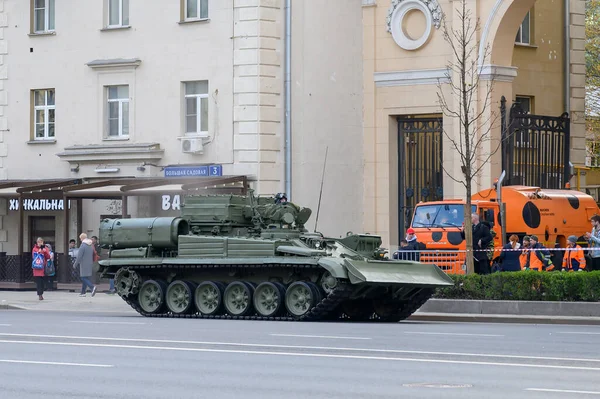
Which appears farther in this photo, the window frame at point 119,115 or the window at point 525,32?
the window at point 525,32

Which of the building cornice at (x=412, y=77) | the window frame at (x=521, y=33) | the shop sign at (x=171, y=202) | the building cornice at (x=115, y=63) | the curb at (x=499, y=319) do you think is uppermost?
the window frame at (x=521, y=33)

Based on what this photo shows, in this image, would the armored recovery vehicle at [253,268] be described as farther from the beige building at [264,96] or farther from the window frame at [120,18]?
the window frame at [120,18]

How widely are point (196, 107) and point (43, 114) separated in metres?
5.12

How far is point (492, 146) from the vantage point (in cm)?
3319

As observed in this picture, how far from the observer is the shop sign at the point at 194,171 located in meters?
33.9

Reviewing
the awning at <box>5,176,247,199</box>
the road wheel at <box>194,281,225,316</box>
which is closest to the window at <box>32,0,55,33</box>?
the awning at <box>5,176,247,199</box>

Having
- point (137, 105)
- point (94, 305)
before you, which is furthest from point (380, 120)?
point (94, 305)

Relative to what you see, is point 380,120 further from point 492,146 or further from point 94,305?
point 94,305

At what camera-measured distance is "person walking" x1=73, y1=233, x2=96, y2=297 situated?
3206cm

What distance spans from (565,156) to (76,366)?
2297cm

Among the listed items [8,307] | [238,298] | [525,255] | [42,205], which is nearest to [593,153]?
[42,205]

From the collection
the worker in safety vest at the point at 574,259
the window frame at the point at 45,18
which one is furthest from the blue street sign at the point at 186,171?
the worker in safety vest at the point at 574,259

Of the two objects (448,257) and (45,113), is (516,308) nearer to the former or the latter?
(448,257)

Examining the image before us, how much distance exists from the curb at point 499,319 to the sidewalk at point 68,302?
6.23m
